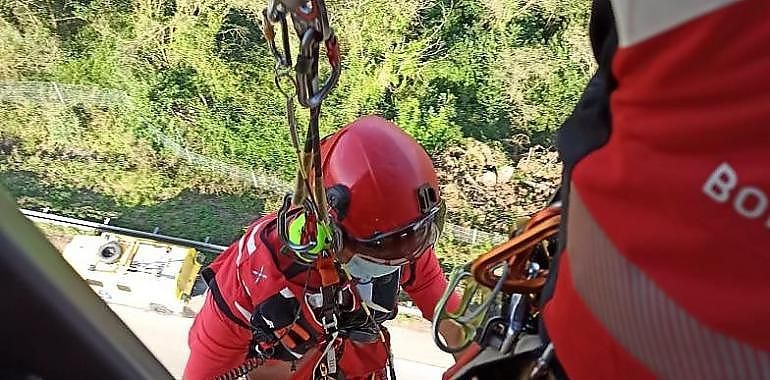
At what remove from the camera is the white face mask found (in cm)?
128

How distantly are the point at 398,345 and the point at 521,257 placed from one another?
1.63m

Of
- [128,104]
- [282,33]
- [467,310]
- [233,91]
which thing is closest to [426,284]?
[467,310]

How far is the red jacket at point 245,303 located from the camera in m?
1.28

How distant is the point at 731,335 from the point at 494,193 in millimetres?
2744

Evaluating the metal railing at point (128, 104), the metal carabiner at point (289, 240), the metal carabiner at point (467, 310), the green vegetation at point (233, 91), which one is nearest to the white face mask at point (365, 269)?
the metal carabiner at point (289, 240)

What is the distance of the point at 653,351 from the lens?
0.44m

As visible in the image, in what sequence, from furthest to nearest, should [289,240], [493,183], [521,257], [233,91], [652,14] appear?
[233,91], [493,183], [289,240], [521,257], [652,14]

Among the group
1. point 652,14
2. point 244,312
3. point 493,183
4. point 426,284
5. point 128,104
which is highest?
point 652,14

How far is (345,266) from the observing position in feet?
4.18

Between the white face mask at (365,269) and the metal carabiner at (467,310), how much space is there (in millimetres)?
531

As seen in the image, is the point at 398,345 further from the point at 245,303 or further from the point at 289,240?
the point at 289,240

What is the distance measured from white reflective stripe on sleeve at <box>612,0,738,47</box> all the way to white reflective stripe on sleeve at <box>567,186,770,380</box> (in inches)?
3.8

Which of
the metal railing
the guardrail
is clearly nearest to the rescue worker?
the guardrail

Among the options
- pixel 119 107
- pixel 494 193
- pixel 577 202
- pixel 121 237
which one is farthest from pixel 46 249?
pixel 119 107
